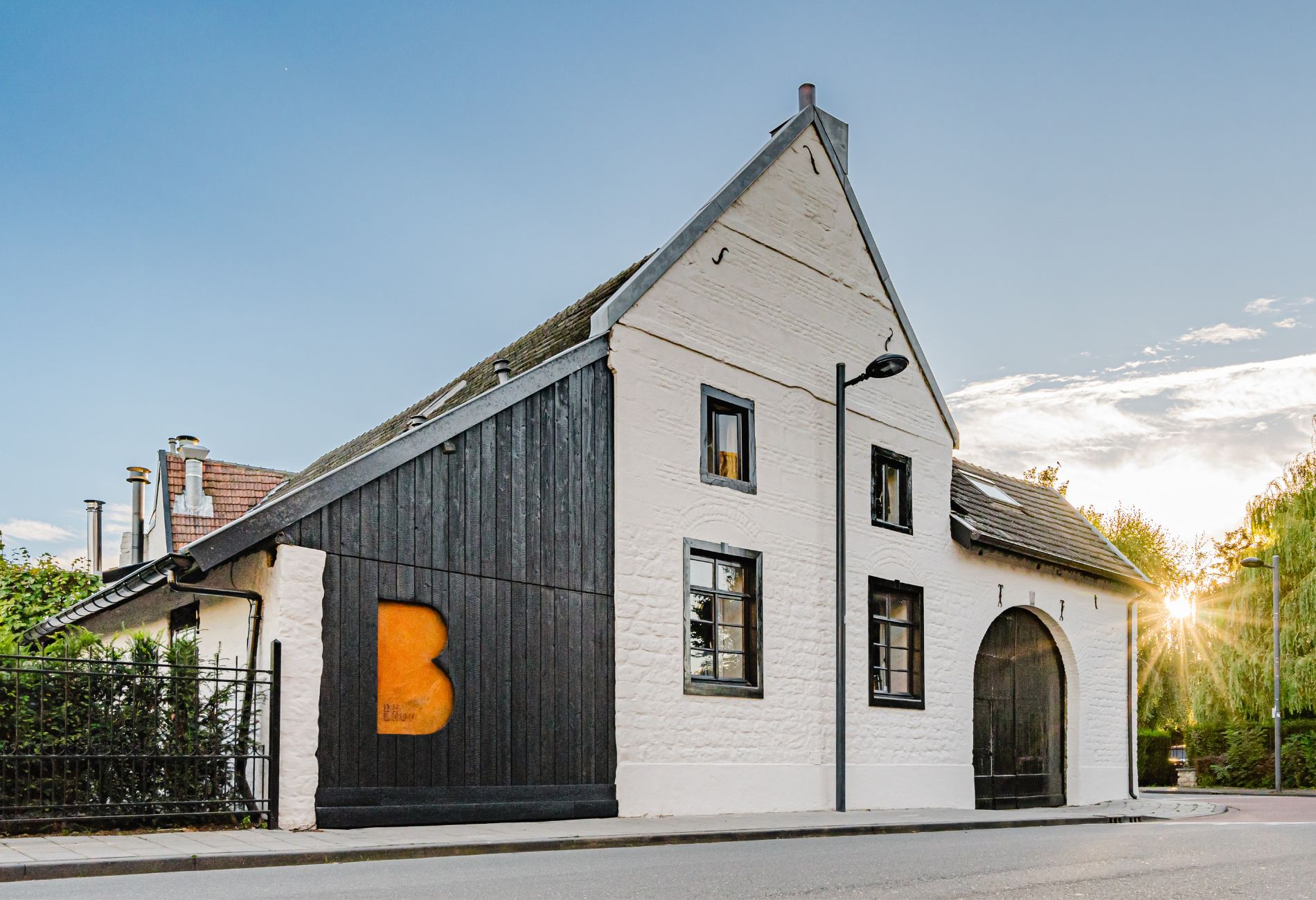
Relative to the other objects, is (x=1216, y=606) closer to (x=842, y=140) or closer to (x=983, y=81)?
(x=842, y=140)

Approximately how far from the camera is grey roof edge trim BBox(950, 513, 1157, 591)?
1841 centimetres

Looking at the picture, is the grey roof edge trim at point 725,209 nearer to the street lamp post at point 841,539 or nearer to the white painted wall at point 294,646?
the street lamp post at point 841,539

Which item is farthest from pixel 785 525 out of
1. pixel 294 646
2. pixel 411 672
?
pixel 294 646

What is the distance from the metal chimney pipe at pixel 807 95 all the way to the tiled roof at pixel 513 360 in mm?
3270

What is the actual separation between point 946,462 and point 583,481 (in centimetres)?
764

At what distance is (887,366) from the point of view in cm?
→ 1502

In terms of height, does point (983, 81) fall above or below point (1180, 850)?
above

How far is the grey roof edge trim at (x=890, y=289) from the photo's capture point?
17.4 metres

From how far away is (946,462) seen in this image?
19000 mm

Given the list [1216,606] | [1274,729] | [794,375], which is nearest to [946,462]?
[794,375]

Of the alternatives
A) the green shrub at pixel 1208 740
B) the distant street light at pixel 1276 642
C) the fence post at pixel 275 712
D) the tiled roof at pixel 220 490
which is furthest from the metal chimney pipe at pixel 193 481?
the green shrub at pixel 1208 740

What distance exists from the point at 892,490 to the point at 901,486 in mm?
219

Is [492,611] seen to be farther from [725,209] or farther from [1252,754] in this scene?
[1252,754]

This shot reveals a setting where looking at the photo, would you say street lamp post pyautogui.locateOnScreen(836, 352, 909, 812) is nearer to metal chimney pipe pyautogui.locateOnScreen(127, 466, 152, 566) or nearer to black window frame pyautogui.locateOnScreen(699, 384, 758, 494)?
black window frame pyautogui.locateOnScreen(699, 384, 758, 494)
